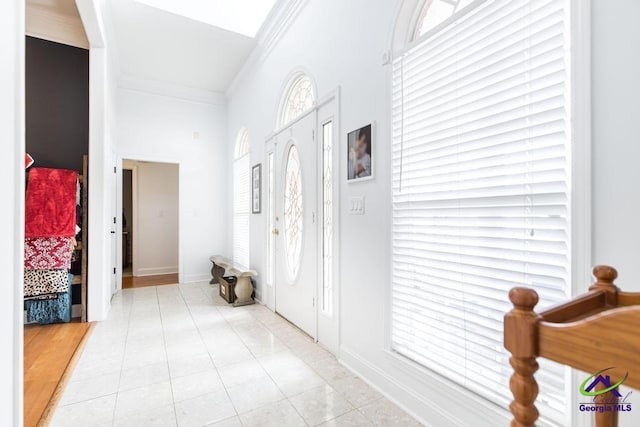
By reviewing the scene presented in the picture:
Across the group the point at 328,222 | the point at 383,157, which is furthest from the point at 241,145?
the point at 383,157

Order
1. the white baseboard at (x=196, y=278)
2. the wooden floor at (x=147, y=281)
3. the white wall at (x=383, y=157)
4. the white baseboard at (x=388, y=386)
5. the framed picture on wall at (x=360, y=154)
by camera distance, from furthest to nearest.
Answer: the white baseboard at (x=196, y=278) → the wooden floor at (x=147, y=281) → the framed picture on wall at (x=360, y=154) → the white baseboard at (x=388, y=386) → the white wall at (x=383, y=157)

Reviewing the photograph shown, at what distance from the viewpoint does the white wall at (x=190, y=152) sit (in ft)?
15.9

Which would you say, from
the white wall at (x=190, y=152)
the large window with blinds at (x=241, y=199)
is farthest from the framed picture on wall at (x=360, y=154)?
the white wall at (x=190, y=152)

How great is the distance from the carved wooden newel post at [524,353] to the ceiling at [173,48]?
4065 mm

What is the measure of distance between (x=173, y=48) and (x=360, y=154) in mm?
3320

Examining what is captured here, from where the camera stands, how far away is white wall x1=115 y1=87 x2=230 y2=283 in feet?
15.9

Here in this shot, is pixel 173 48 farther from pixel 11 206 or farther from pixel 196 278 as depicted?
pixel 11 206

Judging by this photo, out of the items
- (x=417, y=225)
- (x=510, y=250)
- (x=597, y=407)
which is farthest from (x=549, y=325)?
(x=417, y=225)

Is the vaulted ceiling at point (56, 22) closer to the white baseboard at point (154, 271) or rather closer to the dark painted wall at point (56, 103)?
the dark painted wall at point (56, 103)

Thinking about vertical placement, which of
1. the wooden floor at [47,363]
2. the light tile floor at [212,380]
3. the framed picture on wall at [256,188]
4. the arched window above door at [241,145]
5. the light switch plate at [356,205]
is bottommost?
the light tile floor at [212,380]

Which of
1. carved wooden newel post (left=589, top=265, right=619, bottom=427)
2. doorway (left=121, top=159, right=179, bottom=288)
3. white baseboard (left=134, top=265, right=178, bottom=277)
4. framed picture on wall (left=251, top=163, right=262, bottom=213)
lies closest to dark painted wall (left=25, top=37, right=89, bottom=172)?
framed picture on wall (left=251, top=163, right=262, bottom=213)

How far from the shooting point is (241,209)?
4887mm

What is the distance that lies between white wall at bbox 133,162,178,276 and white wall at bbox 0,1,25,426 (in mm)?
4905

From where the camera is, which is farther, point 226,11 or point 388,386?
point 226,11
